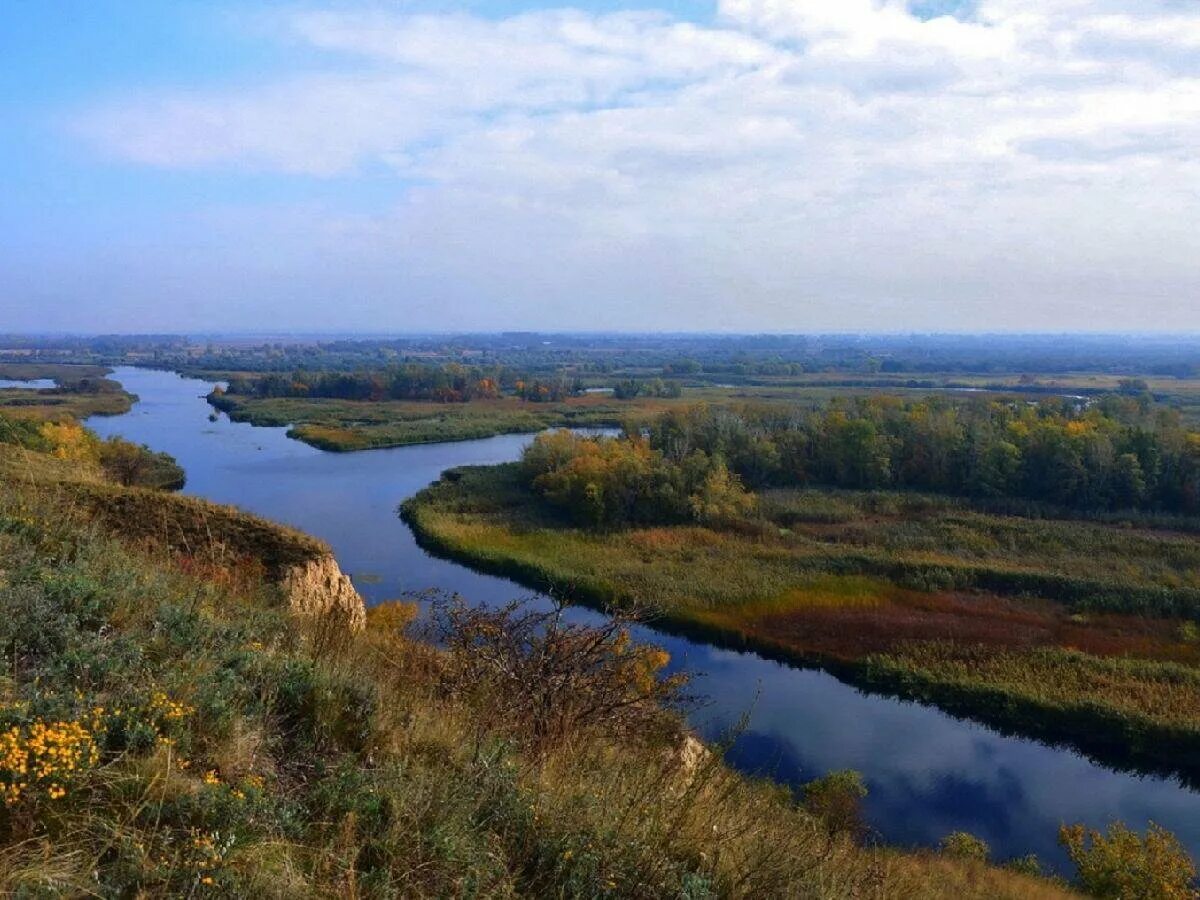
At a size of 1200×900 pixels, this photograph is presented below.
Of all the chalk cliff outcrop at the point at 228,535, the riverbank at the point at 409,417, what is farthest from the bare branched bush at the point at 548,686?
the riverbank at the point at 409,417

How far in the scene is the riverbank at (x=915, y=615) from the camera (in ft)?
56.4

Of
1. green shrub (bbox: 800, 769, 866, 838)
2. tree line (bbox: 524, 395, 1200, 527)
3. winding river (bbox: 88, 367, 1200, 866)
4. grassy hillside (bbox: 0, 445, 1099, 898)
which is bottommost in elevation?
winding river (bbox: 88, 367, 1200, 866)

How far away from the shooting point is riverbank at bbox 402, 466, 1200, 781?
17188 millimetres

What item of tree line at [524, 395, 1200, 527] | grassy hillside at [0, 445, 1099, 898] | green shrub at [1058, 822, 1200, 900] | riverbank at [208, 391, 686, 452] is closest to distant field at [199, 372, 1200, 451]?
riverbank at [208, 391, 686, 452]

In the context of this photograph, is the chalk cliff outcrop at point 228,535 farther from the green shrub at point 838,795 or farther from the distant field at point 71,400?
the distant field at point 71,400

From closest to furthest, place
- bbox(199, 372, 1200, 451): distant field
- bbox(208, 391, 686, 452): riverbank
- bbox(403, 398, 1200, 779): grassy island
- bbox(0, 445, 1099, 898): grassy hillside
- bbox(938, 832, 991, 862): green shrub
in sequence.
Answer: bbox(0, 445, 1099, 898): grassy hillside < bbox(938, 832, 991, 862): green shrub < bbox(403, 398, 1200, 779): grassy island < bbox(208, 391, 686, 452): riverbank < bbox(199, 372, 1200, 451): distant field

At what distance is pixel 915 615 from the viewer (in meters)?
22.6

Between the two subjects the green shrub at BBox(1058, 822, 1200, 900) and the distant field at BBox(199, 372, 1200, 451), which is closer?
the green shrub at BBox(1058, 822, 1200, 900)

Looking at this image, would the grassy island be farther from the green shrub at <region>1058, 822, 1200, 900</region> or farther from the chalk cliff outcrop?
the chalk cliff outcrop

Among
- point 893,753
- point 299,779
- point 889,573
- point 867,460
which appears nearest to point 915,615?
point 889,573

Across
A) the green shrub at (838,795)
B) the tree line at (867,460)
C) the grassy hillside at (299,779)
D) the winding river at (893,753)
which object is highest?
the grassy hillside at (299,779)

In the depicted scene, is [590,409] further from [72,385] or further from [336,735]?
[336,735]

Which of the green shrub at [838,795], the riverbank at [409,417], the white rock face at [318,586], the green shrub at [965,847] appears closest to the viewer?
the white rock face at [318,586]

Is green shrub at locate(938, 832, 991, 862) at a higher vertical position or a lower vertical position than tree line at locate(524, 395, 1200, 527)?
lower
